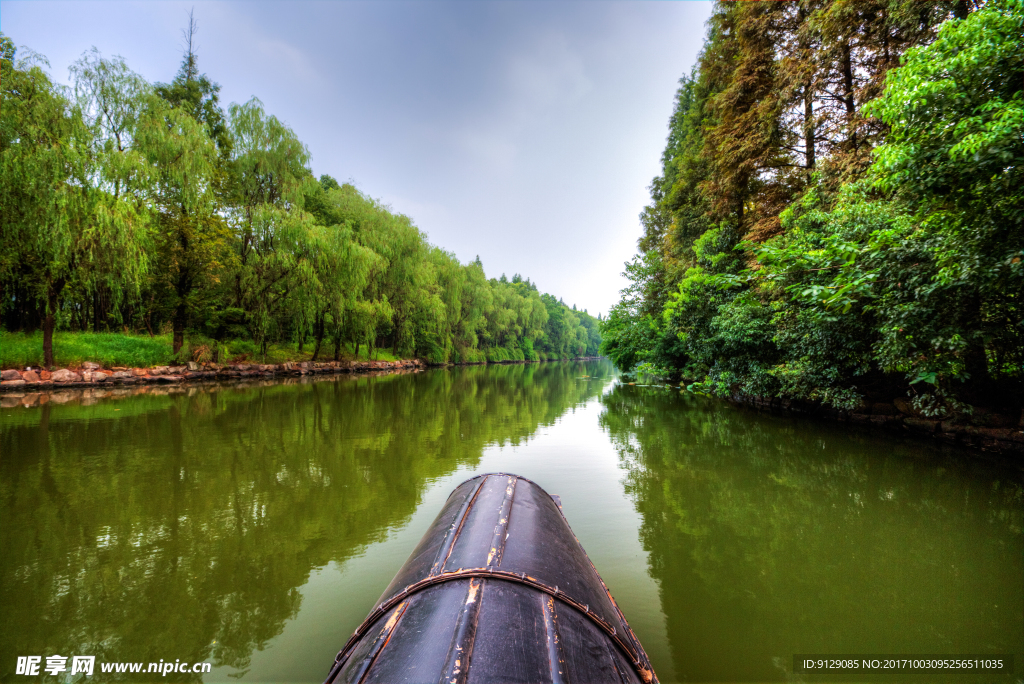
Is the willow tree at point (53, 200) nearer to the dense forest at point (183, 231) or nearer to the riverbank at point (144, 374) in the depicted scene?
the dense forest at point (183, 231)

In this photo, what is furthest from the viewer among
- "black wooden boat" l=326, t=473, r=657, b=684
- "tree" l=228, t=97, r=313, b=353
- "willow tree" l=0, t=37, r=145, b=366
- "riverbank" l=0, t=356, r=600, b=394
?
"tree" l=228, t=97, r=313, b=353

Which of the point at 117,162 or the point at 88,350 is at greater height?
the point at 117,162

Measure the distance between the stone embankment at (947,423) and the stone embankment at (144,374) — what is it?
1984 centimetres

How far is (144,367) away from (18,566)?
1495 cm

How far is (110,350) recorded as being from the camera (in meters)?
14.2

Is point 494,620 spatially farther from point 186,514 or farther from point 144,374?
point 144,374

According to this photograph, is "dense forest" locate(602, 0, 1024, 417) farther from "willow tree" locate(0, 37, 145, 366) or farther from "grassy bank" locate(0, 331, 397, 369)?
"grassy bank" locate(0, 331, 397, 369)

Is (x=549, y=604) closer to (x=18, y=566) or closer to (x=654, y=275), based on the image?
(x=18, y=566)

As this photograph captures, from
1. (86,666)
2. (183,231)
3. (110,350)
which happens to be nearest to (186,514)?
(86,666)

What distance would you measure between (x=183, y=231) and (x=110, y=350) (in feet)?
16.3

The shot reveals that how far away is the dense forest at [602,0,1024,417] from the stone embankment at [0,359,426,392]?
16.2 m

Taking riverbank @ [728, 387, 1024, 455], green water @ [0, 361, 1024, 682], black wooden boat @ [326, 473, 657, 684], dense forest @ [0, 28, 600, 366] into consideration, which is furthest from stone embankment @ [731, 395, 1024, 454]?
dense forest @ [0, 28, 600, 366]

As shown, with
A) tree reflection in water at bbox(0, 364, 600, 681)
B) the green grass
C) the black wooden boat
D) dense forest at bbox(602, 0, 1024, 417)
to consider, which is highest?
dense forest at bbox(602, 0, 1024, 417)

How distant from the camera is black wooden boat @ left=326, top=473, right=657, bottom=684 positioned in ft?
3.79
